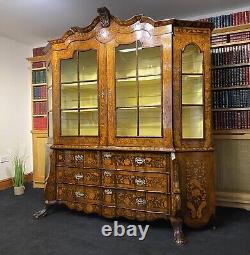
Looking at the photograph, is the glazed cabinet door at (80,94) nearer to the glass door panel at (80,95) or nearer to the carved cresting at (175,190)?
the glass door panel at (80,95)

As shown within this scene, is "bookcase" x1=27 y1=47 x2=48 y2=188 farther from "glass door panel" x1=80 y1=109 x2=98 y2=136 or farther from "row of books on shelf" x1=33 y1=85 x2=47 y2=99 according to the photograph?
"glass door panel" x1=80 y1=109 x2=98 y2=136

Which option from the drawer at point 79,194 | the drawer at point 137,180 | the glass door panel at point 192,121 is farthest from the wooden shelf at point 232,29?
the drawer at point 79,194

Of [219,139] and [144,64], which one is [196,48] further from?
[219,139]

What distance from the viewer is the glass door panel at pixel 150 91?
250 cm

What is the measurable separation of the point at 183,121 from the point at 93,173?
3.35ft

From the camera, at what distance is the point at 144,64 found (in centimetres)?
257

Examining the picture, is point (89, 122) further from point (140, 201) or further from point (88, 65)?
point (140, 201)

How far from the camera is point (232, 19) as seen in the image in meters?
3.09

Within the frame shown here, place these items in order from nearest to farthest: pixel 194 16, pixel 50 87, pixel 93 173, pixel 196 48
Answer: pixel 196 48, pixel 93 173, pixel 50 87, pixel 194 16

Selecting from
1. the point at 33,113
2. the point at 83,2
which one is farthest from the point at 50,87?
the point at 33,113

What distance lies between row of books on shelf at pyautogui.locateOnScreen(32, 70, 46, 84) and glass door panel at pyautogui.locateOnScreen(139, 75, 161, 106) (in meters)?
2.05

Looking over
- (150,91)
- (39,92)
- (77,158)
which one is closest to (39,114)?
(39,92)

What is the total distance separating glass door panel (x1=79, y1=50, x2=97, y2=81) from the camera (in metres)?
2.72

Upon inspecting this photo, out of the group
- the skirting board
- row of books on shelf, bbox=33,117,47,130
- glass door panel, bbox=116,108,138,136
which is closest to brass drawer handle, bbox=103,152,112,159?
glass door panel, bbox=116,108,138,136
